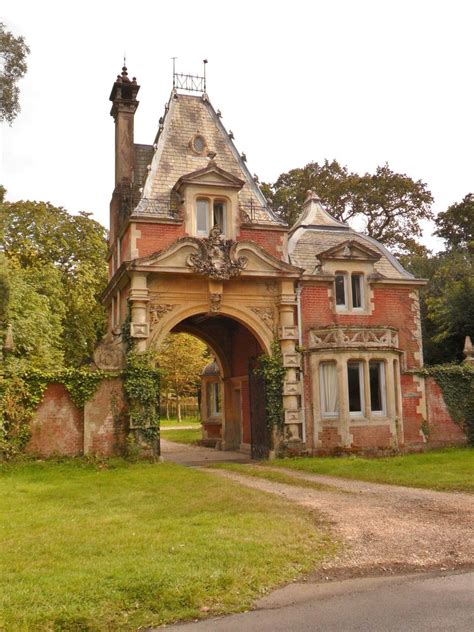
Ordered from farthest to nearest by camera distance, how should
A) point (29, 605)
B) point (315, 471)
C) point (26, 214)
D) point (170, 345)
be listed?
point (170, 345) → point (26, 214) → point (315, 471) → point (29, 605)

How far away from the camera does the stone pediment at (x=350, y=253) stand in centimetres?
2342

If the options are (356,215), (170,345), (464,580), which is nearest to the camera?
(464,580)

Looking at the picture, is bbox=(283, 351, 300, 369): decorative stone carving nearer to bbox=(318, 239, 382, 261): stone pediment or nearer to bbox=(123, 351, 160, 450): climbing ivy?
bbox=(318, 239, 382, 261): stone pediment

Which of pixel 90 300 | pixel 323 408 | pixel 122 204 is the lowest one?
pixel 323 408

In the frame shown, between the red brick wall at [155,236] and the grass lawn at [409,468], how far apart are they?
8.31m

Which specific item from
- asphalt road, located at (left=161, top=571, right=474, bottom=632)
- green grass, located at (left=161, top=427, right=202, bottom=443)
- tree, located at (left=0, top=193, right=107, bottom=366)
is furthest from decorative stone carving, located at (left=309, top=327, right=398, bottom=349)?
tree, located at (left=0, top=193, right=107, bottom=366)

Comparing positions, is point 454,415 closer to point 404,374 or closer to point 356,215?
point 404,374

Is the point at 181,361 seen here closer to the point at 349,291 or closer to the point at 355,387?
the point at 349,291

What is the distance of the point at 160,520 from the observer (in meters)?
10.1

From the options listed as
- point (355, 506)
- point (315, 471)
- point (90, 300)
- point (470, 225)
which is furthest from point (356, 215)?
point (355, 506)

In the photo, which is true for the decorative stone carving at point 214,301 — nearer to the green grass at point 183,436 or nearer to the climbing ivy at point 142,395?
the climbing ivy at point 142,395

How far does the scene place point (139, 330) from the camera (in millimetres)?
20609

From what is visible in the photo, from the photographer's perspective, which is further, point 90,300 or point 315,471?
point 90,300

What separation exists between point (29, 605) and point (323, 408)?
16.8 meters
